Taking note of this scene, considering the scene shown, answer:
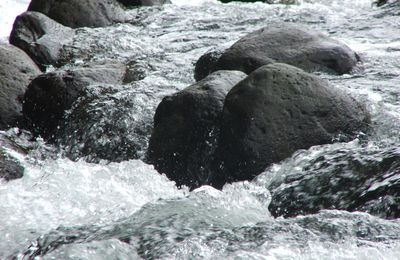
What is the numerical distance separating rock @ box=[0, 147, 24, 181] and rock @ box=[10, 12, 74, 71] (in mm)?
2762

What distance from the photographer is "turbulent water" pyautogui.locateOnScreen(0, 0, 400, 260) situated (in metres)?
3.27

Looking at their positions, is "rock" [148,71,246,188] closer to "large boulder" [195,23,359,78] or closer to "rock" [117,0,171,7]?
"large boulder" [195,23,359,78]

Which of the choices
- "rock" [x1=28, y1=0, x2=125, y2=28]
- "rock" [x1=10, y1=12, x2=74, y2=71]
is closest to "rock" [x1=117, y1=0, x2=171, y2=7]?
"rock" [x1=28, y1=0, x2=125, y2=28]

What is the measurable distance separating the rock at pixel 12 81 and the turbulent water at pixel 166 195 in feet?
0.98

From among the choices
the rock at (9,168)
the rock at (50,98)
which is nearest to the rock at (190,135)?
the rock at (9,168)

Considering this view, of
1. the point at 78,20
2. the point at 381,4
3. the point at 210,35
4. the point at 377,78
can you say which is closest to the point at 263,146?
the point at 377,78

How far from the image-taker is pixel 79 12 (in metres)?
9.76

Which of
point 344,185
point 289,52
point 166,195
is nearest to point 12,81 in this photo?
point 166,195

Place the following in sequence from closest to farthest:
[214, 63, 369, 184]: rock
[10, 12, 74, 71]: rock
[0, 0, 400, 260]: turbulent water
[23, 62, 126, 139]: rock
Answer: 1. [0, 0, 400, 260]: turbulent water
2. [214, 63, 369, 184]: rock
3. [23, 62, 126, 139]: rock
4. [10, 12, 74, 71]: rock

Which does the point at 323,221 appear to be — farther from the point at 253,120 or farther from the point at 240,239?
the point at 253,120

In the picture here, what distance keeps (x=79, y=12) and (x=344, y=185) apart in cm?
667

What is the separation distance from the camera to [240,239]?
3.36 m

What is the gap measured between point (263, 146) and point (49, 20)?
5.05 m

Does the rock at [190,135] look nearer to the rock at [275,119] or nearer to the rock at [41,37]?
the rock at [275,119]
